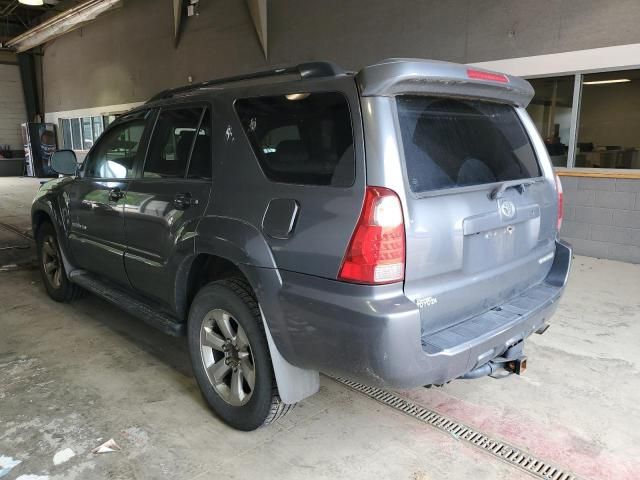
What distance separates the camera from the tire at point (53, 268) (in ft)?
14.2

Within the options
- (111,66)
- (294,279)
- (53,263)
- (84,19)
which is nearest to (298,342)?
(294,279)

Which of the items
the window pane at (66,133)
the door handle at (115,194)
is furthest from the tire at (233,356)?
the window pane at (66,133)

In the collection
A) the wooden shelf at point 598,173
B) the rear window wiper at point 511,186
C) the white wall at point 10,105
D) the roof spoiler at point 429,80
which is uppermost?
the white wall at point 10,105

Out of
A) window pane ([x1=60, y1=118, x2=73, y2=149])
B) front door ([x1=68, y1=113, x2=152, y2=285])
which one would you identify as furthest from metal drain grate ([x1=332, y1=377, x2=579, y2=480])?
window pane ([x1=60, y1=118, x2=73, y2=149])

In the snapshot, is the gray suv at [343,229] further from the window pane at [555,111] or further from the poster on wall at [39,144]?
the poster on wall at [39,144]

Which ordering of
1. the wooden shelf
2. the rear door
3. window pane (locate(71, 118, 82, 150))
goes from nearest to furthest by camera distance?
the rear door, the wooden shelf, window pane (locate(71, 118, 82, 150))

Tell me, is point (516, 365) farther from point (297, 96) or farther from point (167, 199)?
point (167, 199)

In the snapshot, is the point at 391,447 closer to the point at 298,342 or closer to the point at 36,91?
the point at 298,342

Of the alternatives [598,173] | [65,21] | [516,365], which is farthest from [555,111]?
[65,21]

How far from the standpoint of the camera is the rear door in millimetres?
1989

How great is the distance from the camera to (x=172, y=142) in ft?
9.68

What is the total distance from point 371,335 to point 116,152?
2593mm

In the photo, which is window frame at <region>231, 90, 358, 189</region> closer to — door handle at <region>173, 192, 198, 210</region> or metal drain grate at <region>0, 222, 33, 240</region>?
door handle at <region>173, 192, 198, 210</region>

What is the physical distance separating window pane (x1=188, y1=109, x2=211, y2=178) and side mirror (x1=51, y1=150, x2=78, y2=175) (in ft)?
5.93
